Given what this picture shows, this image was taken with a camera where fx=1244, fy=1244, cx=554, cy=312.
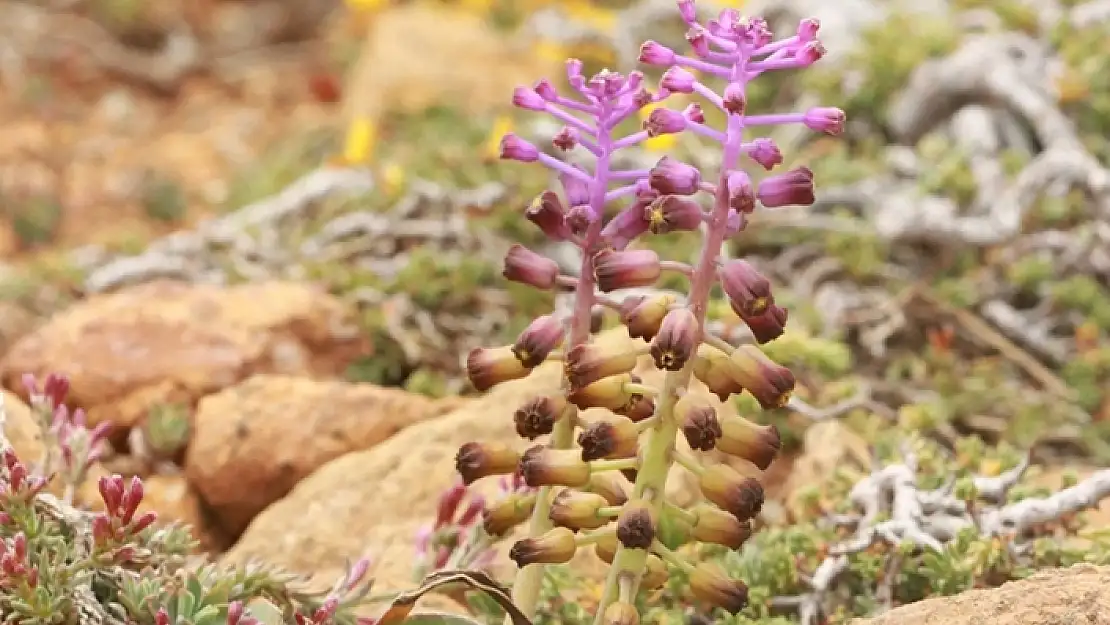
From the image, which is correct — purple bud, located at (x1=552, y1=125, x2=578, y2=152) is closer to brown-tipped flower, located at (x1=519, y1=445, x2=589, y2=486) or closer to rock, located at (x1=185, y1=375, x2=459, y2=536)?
brown-tipped flower, located at (x1=519, y1=445, x2=589, y2=486)

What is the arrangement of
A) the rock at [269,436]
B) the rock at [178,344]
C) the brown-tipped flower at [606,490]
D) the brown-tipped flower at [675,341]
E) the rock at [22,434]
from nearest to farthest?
the brown-tipped flower at [675,341]
the brown-tipped flower at [606,490]
the rock at [22,434]
the rock at [269,436]
the rock at [178,344]

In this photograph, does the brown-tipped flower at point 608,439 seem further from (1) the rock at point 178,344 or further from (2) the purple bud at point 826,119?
(1) the rock at point 178,344

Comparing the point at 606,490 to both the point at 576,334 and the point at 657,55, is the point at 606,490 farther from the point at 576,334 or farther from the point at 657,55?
the point at 657,55

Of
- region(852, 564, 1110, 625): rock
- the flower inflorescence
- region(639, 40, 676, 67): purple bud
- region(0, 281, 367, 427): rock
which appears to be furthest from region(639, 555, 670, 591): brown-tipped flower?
region(0, 281, 367, 427): rock

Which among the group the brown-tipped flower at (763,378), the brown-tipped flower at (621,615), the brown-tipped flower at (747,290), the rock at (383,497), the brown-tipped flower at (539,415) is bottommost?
the rock at (383,497)

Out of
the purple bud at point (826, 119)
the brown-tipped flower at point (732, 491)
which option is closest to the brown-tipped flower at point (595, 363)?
the brown-tipped flower at point (732, 491)

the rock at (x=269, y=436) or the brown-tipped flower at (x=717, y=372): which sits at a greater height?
the brown-tipped flower at (x=717, y=372)

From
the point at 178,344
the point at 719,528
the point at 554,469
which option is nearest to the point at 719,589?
the point at 719,528

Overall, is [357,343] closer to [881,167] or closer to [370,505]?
[370,505]
